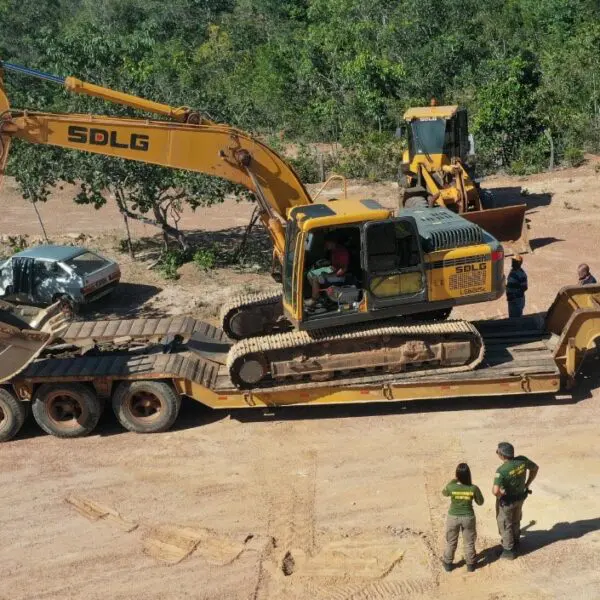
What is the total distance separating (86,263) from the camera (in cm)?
1709

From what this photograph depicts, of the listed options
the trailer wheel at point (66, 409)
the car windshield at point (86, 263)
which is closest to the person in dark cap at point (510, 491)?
the trailer wheel at point (66, 409)

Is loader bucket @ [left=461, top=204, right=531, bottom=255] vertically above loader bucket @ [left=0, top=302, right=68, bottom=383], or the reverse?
loader bucket @ [left=461, top=204, right=531, bottom=255]

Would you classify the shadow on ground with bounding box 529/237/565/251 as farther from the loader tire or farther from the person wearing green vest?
the person wearing green vest

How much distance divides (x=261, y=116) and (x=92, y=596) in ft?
86.8

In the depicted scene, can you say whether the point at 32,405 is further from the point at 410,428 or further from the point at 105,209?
the point at 105,209

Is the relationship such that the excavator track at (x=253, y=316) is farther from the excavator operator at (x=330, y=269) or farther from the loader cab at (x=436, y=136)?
the loader cab at (x=436, y=136)

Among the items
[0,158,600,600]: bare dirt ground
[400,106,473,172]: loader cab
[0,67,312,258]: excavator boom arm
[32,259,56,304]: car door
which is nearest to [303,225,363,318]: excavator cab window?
[0,67,312,258]: excavator boom arm

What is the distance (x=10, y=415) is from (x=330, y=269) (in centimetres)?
483

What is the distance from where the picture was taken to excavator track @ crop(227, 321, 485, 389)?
440 inches

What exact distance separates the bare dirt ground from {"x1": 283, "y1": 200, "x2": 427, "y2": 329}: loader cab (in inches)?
63.5

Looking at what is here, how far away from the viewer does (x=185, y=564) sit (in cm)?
866

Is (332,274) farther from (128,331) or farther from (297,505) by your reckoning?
(128,331)

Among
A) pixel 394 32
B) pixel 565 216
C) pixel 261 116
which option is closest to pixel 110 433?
pixel 565 216

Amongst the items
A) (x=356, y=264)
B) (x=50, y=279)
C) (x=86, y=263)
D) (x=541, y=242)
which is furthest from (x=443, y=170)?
(x=356, y=264)
